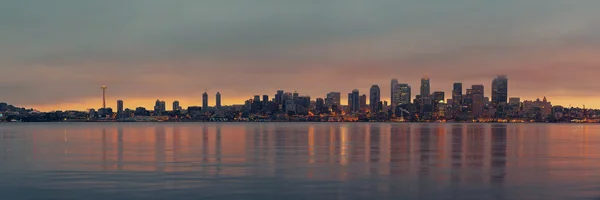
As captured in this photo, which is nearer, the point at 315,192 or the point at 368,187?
the point at 315,192

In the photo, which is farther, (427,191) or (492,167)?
(492,167)

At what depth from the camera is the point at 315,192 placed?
2902 cm

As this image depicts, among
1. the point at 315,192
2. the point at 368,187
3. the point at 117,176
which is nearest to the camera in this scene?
the point at 315,192

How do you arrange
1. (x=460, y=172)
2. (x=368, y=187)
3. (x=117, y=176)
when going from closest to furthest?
(x=368, y=187)
(x=117, y=176)
(x=460, y=172)

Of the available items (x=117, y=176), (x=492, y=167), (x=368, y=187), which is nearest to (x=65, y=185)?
(x=117, y=176)

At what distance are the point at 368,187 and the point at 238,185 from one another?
22.5 feet

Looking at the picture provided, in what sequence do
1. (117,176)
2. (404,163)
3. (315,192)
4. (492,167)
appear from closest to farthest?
(315,192) → (117,176) → (492,167) → (404,163)

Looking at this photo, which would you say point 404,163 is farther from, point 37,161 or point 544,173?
point 37,161

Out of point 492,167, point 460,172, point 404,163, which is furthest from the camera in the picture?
point 404,163

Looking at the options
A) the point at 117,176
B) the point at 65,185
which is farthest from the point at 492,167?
the point at 65,185

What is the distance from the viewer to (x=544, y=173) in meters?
39.0

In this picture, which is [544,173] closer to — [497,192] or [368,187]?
[497,192]

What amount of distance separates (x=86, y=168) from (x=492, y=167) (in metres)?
28.6

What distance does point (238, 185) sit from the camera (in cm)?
3167
